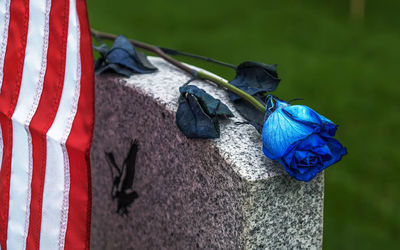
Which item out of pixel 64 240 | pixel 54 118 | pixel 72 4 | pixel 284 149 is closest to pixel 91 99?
pixel 54 118

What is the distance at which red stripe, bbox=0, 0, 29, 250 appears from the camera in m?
1.33

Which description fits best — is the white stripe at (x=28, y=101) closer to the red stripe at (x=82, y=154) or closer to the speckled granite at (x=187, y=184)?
the red stripe at (x=82, y=154)

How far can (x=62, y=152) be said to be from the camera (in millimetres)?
1281

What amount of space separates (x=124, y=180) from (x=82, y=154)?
0.45m

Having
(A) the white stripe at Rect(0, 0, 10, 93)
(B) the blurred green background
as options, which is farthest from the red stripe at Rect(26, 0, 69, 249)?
(B) the blurred green background

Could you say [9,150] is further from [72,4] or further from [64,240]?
[72,4]

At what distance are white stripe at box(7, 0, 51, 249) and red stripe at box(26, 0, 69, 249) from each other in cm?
1

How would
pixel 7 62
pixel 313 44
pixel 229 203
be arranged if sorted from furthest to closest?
pixel 313 44 < pixel 7 62 < pixel 229 203

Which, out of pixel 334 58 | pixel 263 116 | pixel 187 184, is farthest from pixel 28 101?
pixel 334 58

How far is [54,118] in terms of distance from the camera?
131 centimetres

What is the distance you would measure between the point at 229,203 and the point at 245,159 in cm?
11

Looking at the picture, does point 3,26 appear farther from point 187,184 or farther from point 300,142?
point 300,142

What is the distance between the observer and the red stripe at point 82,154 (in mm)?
1267

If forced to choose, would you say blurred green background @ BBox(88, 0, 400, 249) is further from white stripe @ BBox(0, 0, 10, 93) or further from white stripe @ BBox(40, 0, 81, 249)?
white stripe @ BBox(0, 0, 10, 93)
